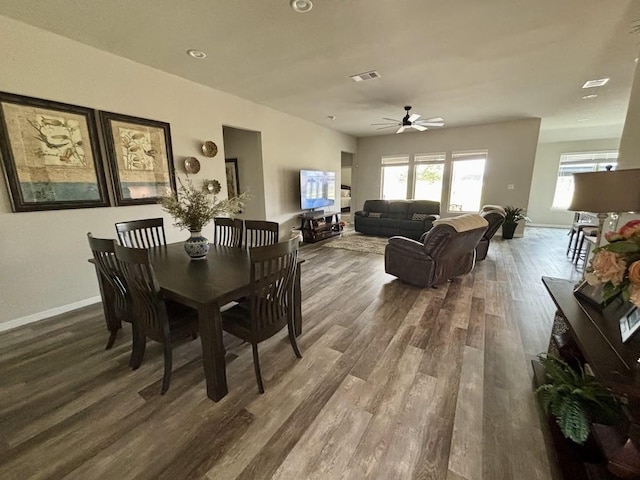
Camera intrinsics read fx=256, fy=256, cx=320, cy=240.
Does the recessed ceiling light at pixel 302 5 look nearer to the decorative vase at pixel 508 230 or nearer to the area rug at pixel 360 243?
the area rug at pixel 360 243

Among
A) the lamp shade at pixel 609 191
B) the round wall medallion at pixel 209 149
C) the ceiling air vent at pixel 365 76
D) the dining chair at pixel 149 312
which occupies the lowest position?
the dining chair at pixel 149 312

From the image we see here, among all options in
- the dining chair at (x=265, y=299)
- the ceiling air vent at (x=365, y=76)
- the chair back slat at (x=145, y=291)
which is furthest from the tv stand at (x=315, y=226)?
the chair back slat at (x=145, y=291)

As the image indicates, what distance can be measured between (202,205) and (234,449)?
178 cm

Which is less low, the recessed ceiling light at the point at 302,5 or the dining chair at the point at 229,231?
the recessed ceiling light at the point at 302,5

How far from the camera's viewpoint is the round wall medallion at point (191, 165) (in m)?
3.88

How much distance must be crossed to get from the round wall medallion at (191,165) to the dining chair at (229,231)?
1400 mm

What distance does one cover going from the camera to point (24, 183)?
255 centimetres

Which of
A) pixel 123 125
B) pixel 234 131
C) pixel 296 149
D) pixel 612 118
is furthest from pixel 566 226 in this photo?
pixel 123 125

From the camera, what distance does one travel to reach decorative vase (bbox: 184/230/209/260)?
7.30 feet

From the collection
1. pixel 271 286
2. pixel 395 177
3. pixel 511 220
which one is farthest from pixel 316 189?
pixel 271 286

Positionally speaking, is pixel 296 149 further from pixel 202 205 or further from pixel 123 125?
pixel 202 205

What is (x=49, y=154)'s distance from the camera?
267 cm

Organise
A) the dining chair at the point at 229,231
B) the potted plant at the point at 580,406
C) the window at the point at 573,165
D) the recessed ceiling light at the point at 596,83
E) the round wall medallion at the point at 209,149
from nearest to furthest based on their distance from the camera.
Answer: the potted plant at the point at 580,406, the dining chair at the point at 229,231, the recessed ceiling light at the point at 596,83, the round wall medallion at the point at 209,149, the window at the point at 573,165

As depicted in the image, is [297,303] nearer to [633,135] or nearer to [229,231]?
[229,231]
